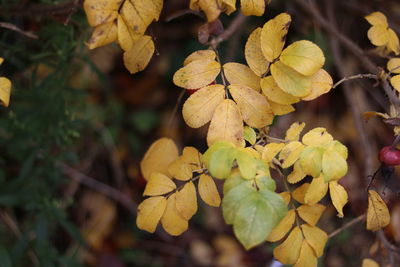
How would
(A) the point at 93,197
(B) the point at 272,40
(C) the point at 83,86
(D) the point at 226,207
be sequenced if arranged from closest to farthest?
1. (D) the point at 226,207
2. (B) the point at 272,40
3. (C) the point at 83,86
4. (A) the point at 93,197

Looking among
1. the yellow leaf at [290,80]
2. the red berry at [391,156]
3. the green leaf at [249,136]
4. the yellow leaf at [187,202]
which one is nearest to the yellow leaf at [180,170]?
the yellow leaf at [187,202]

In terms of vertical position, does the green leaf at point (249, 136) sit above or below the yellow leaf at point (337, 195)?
above

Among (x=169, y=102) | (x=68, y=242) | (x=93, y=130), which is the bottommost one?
(x=68, y=242)

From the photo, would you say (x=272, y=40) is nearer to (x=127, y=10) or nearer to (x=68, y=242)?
(x=127, y=10)

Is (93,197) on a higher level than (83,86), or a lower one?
lower

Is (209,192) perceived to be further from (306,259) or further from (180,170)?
(306,259)

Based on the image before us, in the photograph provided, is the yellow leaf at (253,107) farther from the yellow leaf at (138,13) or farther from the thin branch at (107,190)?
the thin branch at (107,190)

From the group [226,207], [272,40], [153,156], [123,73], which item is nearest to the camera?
[226,207]

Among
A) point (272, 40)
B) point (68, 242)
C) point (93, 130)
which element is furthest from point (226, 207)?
point (68, 242)
